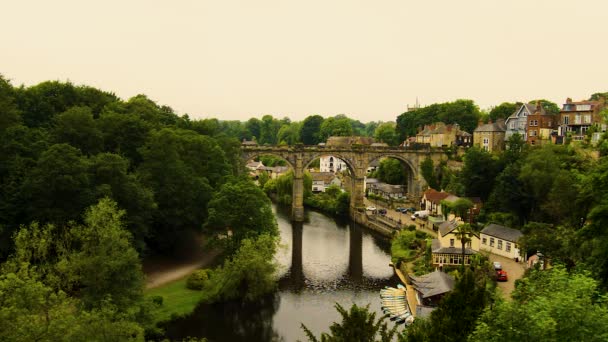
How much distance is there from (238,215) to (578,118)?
44.6m

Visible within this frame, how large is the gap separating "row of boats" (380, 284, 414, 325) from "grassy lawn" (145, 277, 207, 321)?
12849 mm

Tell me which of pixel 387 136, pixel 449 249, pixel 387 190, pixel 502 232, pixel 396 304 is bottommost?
pixel 396 304

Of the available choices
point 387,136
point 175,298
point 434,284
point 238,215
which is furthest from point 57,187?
point 387,136

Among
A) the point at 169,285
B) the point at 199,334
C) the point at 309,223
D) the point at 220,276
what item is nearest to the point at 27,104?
the point at 169,285

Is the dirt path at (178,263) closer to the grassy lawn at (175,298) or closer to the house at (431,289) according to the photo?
the grassy lawn at (175,298)

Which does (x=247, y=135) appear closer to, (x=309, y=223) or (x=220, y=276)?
(x=309, y=223)

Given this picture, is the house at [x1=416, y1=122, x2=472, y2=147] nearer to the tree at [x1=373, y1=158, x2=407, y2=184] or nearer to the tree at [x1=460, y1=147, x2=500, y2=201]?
the tree at [x1=373, y1=158, x2=407, y2=184]

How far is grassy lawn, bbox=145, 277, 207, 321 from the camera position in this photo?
106 ft

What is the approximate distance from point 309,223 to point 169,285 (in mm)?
31760

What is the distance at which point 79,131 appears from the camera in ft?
130

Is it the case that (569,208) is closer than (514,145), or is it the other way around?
(569,208)

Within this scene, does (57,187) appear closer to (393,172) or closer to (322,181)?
(393,172)

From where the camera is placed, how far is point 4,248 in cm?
3059

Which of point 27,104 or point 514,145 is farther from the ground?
point 27,104
